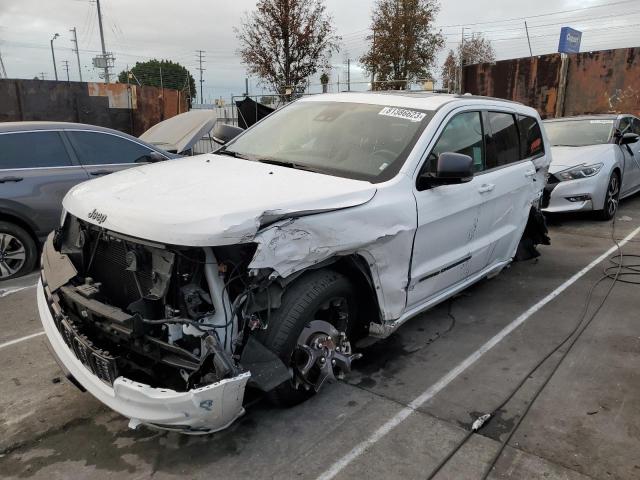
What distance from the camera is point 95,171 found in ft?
20.0

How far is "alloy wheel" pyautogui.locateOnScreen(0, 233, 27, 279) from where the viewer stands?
216 inches

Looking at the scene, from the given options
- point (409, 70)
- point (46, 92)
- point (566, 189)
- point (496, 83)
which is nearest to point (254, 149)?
point (566, 189)

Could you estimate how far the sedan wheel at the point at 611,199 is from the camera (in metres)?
7.86

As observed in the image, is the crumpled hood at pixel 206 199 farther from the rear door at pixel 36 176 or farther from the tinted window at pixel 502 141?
the rear door at pixel 36 176

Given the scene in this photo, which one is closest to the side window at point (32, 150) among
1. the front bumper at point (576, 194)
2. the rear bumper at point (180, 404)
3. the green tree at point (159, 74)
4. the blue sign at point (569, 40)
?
the rear bumper at point (180, 404)

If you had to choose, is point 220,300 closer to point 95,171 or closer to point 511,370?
point 511,370

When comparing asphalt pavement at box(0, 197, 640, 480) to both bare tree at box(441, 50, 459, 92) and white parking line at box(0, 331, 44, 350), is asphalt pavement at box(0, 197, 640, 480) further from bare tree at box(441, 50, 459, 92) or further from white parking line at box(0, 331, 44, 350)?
bare tree at box(441, 50, 459, 92)

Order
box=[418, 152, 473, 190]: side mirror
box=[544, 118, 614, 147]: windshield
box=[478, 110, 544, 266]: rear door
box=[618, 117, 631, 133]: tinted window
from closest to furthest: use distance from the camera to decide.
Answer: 1. box=[418, 152, 473, 190]: side mirror
2. box=[478, 110, 544, 266]: rear door
3. box=[544, 118, 614, 147]: windshield
4. box=[618, 117, 631, 133]: tinted window

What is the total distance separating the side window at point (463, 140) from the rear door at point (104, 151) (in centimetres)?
390

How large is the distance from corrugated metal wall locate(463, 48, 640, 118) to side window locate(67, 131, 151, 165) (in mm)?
12387

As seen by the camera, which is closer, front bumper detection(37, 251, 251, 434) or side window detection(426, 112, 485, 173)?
front bumper detection(37, 251, 251, 434)

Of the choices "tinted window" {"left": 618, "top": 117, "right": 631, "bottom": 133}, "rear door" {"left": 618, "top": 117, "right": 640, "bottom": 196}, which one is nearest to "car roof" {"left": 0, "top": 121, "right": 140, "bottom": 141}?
"rear door" {"left": 618, "top": 117, "right": 640, "bottom": 196}

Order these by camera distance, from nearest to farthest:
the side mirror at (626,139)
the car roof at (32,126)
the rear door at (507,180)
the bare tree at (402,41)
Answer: the rear door at (507,180) → the car roof at (32,126) → the side mirror at (626,139) → the bare tree at (402,41)

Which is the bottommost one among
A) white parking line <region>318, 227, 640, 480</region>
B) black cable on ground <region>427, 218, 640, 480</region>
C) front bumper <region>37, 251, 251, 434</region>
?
white parking line <region>318, 227, 640, 480</region>
